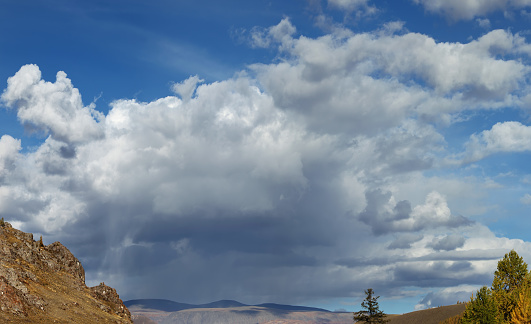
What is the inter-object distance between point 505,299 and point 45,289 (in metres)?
73.9

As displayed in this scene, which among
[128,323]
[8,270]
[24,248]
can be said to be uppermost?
[24,248]

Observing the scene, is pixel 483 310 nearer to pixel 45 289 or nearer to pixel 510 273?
pixel 510 273

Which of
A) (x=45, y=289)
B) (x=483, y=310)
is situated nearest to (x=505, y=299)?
(x=483, y=310)

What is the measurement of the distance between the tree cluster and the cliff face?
56.2m

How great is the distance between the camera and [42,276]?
214 feet

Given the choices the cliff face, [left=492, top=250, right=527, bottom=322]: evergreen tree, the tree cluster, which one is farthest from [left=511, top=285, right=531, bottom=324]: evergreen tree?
the cliff face

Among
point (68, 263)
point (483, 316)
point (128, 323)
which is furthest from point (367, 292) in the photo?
point (68, 263)

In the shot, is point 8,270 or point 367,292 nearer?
point 8,270

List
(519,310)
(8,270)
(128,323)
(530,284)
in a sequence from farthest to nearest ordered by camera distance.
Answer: (530,284) < (519,310) < (128,323) < (8,270)

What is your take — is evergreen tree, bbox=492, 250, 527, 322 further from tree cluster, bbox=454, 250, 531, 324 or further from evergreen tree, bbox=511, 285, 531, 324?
evergreen tree, bbox=511, 285, 531, 324

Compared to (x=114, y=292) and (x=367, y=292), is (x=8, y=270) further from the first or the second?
(x=367, y=292)

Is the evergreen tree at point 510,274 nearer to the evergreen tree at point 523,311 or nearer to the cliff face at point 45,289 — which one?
the evergreen tree at point 523,311

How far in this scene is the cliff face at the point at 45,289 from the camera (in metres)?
54.1

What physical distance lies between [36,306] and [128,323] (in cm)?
1965
